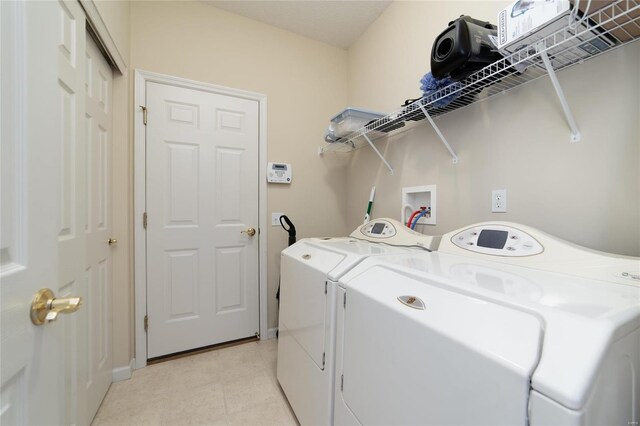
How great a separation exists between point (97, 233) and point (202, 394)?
1.19 metres

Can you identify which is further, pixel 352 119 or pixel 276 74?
pixel 276 74

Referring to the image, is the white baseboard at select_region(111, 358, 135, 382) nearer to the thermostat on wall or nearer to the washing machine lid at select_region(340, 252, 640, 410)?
the thermostat on wall

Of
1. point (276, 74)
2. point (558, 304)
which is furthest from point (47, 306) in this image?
point (276, 74)

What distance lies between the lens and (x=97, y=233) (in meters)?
1.48

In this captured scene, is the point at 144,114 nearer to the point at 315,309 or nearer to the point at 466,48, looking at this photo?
the point at 315,309

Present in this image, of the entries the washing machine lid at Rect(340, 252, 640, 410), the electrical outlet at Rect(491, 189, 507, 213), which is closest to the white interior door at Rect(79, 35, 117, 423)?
the washing machine lid at Rect(340, 252, 640, 410)

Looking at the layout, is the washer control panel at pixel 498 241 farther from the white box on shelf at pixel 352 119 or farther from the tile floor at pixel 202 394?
the tile floor at pixel 202 394

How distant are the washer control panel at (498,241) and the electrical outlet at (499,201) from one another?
0.82ft

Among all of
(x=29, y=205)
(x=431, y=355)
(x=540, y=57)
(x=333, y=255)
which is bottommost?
(x=431, y=355)

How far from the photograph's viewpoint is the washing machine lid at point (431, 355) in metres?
0.49

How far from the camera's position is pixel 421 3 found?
5.70ft

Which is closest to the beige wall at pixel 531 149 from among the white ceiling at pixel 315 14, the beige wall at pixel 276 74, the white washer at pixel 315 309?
the white ceiling at pixel 315 14

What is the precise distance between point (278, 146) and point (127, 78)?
119 centimetres

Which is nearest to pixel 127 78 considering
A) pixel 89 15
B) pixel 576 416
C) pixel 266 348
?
pixel 89 15
